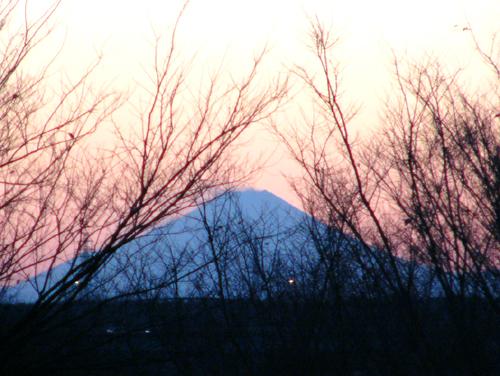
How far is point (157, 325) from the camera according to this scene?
14.2 feet

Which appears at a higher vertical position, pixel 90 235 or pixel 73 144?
pixel 73 144

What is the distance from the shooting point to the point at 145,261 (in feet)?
26.6

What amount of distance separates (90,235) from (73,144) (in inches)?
22.2

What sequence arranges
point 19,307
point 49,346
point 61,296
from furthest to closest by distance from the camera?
point 19,307, point 49,346, point 61,296

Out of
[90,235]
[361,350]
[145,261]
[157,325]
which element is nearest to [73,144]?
[90,235]

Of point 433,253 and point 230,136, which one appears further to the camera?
point 433,253

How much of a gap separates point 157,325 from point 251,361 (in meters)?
4.95

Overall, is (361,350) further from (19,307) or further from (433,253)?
(19,307)

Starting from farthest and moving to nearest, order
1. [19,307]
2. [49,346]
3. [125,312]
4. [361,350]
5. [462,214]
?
[361,350], [462,214], [19,307], [125,312], [49,346]

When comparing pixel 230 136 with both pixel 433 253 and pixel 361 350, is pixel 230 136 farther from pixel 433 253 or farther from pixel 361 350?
pixel 361 350

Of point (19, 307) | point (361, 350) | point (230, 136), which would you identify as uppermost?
point (230, 136)

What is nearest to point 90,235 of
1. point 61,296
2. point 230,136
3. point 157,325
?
point 61,296

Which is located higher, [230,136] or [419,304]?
[230,136]

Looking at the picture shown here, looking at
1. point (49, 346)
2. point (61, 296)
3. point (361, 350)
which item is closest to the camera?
point (61, 296)
